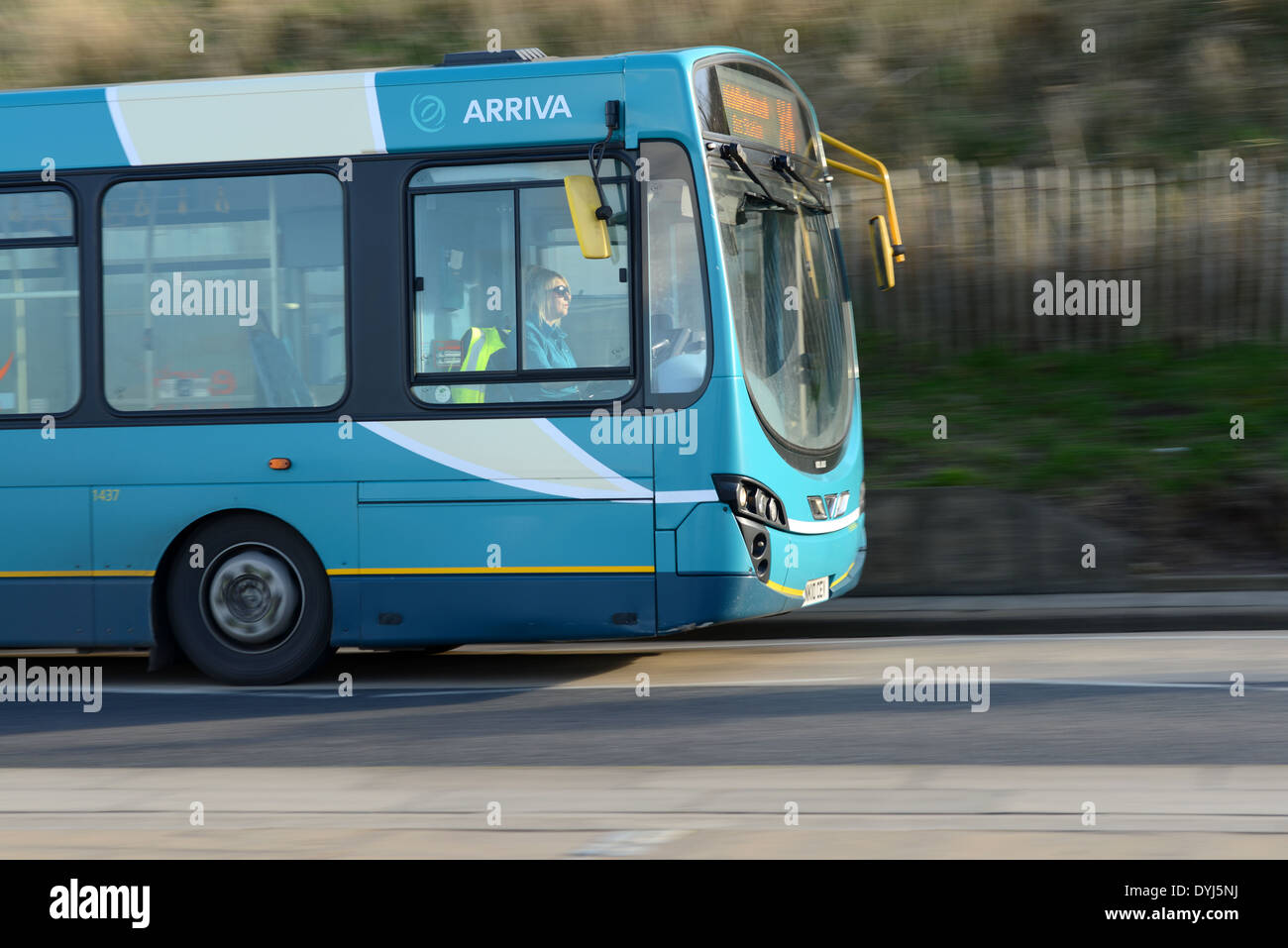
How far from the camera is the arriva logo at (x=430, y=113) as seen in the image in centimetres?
877

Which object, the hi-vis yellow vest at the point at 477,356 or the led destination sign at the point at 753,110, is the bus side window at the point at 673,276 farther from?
the hi-vis yellow vest at the point at 477,356

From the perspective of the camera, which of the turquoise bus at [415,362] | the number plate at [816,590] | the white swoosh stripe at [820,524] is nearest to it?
the turquoise bus at [415,362]

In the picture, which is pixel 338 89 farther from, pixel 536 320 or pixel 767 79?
pixel 767 79

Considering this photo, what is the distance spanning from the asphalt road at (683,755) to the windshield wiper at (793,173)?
2.73 m

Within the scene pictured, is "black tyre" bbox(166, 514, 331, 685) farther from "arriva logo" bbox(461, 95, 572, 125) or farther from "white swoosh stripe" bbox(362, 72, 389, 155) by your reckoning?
"arriva logo" bbox(461, 95, 572, 125)

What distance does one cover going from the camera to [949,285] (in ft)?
51.7

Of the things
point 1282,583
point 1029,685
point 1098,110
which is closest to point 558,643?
point 1029,685

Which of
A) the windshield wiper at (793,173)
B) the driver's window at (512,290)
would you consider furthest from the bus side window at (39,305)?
the windshield wiper at (793,173)

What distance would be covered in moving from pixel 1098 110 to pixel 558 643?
Answer: 1093 cm

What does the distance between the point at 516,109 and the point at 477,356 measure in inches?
53.0

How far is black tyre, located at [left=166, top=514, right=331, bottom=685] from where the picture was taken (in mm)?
8992

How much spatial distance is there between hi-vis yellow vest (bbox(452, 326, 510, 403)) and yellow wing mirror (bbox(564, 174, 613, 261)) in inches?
28.1

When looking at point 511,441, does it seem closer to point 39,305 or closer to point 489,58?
point 489,58

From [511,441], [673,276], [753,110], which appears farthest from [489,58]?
[511,441]
